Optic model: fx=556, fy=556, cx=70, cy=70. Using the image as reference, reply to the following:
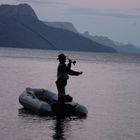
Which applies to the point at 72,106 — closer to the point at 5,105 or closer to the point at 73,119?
the point at 73,119

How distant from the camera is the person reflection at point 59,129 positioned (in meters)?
19.8

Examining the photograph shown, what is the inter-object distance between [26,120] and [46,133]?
10.3ft

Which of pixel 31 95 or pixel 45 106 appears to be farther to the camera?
pixel 31 95

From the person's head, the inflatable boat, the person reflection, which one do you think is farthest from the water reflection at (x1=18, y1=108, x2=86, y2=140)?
the person's head

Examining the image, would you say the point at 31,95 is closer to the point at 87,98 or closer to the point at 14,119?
the point at 14,119

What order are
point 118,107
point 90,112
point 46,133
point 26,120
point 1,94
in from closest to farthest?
point 46,133 → point 26,120 → point 90,112 → point 118,107 → point 1,94

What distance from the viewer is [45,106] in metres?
24.6

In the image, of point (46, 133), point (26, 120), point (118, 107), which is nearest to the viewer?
point (46, 133)

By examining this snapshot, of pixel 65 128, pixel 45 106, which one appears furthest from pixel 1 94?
pixel 65 128

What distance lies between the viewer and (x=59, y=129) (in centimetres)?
2152

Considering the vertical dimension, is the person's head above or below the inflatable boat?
above

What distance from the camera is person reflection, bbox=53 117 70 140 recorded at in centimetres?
1983

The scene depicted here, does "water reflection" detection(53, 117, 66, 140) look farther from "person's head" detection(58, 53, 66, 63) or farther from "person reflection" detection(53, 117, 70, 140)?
"person's head" detection(58, 53, 66, 63)

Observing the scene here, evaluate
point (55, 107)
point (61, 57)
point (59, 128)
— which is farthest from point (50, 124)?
point (61, 57)
